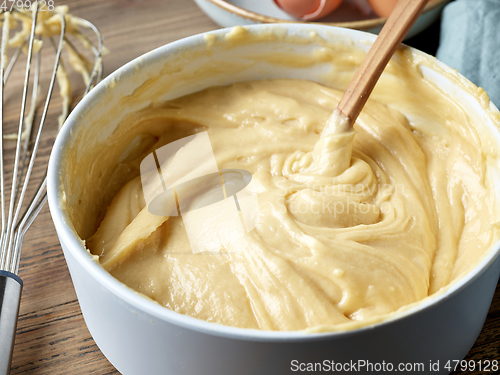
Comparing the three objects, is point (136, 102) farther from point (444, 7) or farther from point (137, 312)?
point (444, 7)

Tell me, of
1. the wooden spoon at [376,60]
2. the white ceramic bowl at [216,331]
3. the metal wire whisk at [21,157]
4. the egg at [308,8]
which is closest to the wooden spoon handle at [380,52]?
the wooden spoon at [376,60]

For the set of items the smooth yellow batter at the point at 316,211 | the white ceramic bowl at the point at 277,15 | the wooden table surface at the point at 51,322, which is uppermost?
the white ceramic bowl at the point at 277,15

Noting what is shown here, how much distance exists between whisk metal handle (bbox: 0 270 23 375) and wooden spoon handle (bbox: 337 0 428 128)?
63 cm

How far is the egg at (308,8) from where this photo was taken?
49.6 inches

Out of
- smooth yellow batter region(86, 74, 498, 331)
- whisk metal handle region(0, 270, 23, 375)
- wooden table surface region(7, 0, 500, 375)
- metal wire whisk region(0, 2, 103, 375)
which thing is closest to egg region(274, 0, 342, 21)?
smooth yellow batter region(86, 74, 498, 331)

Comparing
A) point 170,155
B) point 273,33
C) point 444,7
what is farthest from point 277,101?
point 444,7

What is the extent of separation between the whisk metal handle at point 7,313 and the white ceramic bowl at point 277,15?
755 mm

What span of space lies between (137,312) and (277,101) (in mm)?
585

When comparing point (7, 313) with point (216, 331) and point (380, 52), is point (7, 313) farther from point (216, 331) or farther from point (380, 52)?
point (380, 52)

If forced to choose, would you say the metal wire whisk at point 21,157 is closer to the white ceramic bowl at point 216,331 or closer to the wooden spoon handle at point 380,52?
the white ceramic bowl at point 216,331

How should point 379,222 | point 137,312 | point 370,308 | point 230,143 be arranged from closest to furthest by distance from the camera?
point 137,312 < point 370,308 < point 379,222 < point 230,143

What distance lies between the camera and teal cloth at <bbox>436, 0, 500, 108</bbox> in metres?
1.10

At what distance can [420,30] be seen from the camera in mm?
1232

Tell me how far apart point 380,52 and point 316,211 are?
32cm
